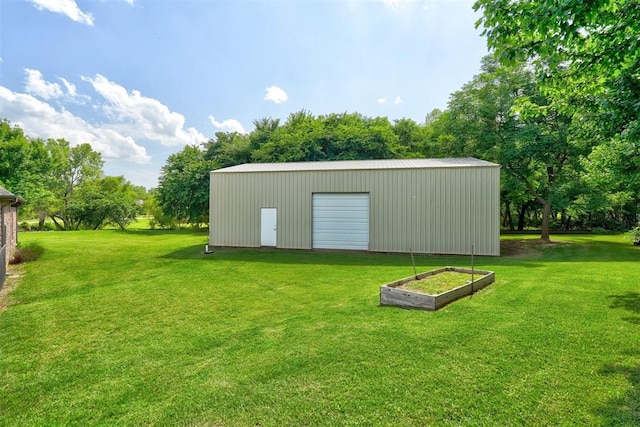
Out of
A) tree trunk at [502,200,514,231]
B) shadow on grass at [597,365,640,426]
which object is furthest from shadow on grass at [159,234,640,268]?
tree trunk at [502,200,514,231]

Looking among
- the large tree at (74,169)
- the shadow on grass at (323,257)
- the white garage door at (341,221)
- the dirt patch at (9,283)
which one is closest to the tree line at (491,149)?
the shadow on grass at (323,257)

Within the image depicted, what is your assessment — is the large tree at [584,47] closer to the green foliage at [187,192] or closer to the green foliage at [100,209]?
the green foliage at [187,192]

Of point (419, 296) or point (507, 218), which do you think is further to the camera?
point (507, 218)

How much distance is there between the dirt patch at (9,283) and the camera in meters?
6.19

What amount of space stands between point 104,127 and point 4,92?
609 cm

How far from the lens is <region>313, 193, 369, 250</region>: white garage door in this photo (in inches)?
477

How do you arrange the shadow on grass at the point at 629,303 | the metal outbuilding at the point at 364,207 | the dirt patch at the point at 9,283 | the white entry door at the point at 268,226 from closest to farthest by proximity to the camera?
the shadow on grass at the point at 629,303, the dirt patch at the point at 9,283, the metal outbuilding at the point at 364,207, the white entry door at the point at 268,226

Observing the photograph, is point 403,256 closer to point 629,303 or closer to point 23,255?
point 629,303

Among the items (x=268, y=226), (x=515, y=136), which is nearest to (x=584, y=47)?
(x=268, y=226)

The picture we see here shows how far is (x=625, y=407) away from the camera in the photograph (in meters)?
2.50

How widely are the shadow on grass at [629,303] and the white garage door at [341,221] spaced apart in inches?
288

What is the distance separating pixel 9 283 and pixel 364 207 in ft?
33.7

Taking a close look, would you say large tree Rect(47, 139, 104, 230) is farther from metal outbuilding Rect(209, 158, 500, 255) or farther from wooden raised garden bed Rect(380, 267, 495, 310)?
wooden raised garden bed Rect(380, 267, 495, 310)

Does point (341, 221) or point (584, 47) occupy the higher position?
point (584, 47)
